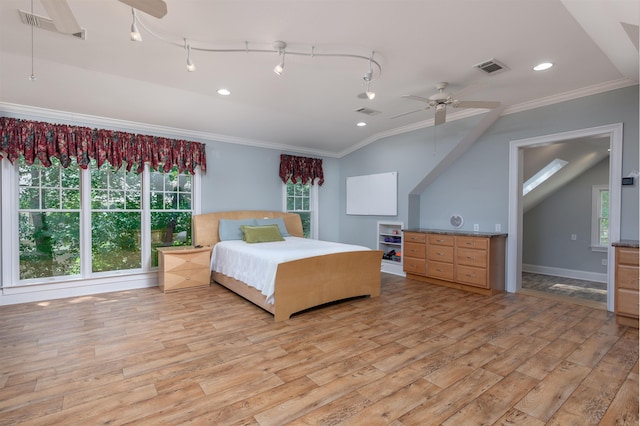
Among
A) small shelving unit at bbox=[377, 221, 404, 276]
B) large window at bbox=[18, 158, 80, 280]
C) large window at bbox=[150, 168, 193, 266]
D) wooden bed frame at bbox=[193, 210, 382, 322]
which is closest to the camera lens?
wooden bed frame at bbox=[193, 210, 382, 322]

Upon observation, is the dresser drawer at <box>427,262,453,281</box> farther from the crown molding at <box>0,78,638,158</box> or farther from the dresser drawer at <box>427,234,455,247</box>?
the crown molding at <box>0,78,638,158</box>

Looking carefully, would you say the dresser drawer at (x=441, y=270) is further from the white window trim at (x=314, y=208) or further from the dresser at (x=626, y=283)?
the white window trim at (x=314, y=208)

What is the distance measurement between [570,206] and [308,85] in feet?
18.0

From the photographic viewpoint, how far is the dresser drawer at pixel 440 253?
4668mm

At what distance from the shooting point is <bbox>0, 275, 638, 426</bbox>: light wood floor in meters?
1.83

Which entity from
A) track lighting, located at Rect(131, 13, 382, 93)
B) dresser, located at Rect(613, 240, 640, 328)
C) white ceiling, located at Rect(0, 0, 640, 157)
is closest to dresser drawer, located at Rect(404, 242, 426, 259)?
white ceiling, located at Rect(0, 0, 640, 157)

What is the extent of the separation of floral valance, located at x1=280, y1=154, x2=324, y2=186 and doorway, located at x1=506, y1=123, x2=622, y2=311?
3.55m

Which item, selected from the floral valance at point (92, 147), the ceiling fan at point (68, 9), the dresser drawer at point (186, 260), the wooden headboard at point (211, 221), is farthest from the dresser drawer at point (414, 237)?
the ceiling fan at point (68, 9)

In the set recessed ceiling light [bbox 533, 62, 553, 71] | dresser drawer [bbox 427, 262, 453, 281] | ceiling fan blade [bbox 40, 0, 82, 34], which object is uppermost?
recessed ceiling light [bbox 533, 62, 553, 71]

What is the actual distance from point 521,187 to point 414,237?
169cm

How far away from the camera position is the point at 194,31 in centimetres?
250

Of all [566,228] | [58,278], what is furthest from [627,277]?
[58,278]

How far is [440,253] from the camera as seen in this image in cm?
477

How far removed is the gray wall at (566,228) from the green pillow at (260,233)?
5.07 meters
